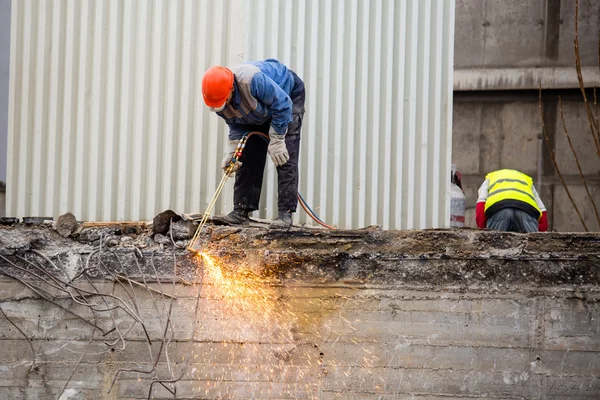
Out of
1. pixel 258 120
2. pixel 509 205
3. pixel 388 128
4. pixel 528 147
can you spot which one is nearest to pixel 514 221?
pixel 509 205

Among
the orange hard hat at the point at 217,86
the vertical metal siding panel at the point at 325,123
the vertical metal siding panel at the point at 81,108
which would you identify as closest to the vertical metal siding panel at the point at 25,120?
the vertical metal siding panel at the point at 81,108

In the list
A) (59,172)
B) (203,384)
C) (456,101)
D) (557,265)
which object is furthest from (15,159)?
(456,101)

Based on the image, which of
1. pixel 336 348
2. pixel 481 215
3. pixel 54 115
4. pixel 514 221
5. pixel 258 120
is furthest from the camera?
pixel 481 215

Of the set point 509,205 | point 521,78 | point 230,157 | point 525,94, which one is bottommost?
point 509,205

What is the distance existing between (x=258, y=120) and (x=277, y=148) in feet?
0.99

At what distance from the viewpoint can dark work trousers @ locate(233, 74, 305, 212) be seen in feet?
21.9

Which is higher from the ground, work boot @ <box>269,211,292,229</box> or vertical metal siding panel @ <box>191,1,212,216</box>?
vertical metal siding panel @ <box>191,1,212,216</box>

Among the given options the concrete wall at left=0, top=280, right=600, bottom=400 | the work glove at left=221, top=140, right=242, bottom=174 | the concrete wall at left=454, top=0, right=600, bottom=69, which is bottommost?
the concrete wall at left=0, top=280, right=600, bottom=400

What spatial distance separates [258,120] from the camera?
664 cm

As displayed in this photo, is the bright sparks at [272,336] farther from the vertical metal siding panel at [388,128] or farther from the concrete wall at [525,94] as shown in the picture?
the concrete wall at [525,94]

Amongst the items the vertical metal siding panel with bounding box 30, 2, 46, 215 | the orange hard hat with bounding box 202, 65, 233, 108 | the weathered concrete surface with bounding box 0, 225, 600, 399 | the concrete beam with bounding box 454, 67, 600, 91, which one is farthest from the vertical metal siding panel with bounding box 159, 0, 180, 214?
the concrete beam with bounding box 454, 67, 600, 91

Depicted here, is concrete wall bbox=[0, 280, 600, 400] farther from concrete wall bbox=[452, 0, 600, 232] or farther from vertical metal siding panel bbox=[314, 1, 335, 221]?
concrete wall bbox=[452, 0, 600, 232]

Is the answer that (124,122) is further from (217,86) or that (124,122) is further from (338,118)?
(338,118)

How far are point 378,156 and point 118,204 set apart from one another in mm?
2079
